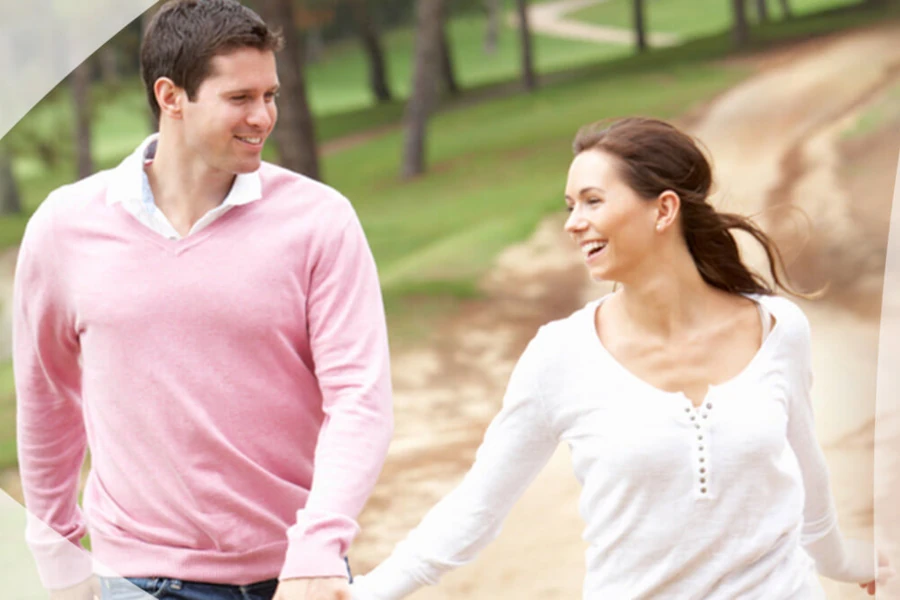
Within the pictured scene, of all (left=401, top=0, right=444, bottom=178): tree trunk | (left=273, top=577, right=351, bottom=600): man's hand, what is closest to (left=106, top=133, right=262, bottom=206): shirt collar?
(left=273, top=577, right=351, bottom=600): man's hand

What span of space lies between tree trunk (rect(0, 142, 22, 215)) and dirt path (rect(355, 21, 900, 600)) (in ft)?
24.0

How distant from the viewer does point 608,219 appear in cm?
251

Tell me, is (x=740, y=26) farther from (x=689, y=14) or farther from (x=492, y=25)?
(x=492, y=25)

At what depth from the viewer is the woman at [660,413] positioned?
7.97ft

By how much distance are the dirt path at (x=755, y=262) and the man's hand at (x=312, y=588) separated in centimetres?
127

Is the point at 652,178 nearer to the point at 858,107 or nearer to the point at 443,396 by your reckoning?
the point at 443,396

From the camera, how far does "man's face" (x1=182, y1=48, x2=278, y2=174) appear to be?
2738 mm

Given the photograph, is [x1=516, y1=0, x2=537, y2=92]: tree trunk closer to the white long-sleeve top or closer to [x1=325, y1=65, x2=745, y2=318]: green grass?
[x1=325, y1=65, x2=745, y2=318]: green grass

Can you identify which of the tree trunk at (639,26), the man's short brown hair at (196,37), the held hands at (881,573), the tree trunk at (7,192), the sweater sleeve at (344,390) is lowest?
the tree trunk at (7,192)

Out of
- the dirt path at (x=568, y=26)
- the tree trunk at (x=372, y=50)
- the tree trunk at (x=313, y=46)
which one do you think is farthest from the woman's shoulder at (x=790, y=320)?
the tree trunk at (x=313, y=46)

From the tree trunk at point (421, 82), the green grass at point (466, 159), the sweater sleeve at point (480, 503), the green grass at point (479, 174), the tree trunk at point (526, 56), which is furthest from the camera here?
the tree trunk at point (526, 56)

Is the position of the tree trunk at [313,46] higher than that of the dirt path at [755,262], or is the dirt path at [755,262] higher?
the tree trunk at [313,46]

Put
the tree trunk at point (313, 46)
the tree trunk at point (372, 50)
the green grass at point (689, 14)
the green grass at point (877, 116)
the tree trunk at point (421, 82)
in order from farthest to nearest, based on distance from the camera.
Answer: the tree trunk at point (313, 46)
the tree trunk at point (372, 50)
the green grass at point (689, 14)
the tree trunk at point (421, 82)
the green grass at point (877, 116)

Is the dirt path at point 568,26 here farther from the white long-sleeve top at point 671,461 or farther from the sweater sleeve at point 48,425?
the white long-sleeve top at point 671,461
